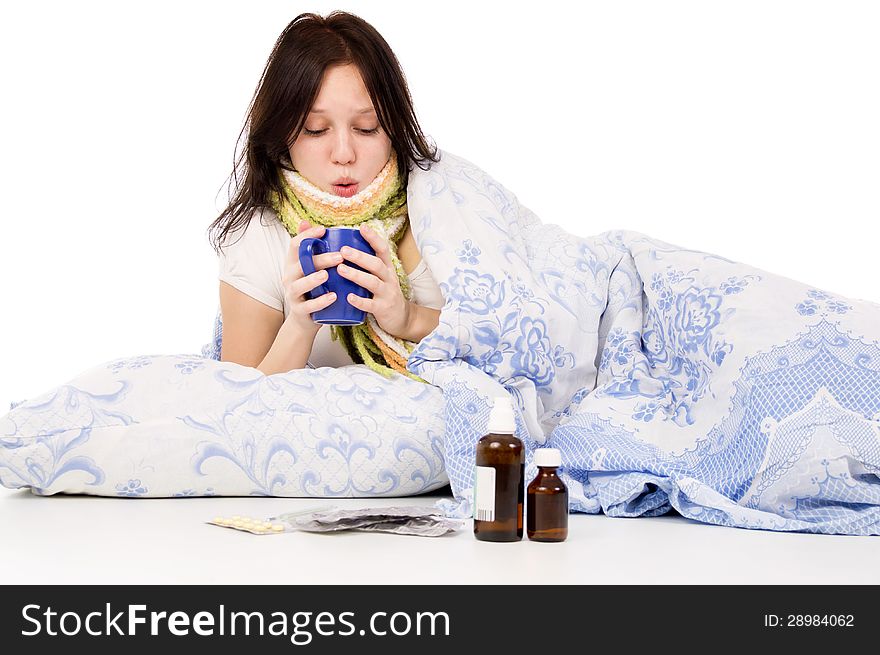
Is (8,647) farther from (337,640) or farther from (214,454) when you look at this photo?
(214,454)

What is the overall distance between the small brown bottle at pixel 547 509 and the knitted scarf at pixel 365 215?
0.62 metres

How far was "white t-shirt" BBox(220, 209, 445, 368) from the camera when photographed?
2.01m

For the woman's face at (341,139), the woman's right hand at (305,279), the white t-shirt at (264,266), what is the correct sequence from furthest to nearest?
the white t-shirt at (264,266) < the woman's face at (341,139) < the woman's right hand at (305,279)

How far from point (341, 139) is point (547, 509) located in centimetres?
87

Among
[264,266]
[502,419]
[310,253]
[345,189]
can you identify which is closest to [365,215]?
[345,189]

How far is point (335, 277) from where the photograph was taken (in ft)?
5.58

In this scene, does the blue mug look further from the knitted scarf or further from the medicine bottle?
the medicine bottle

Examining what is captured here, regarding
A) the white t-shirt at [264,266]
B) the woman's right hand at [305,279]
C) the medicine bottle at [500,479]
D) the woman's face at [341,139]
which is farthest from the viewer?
the white t-shirt at [264,266]

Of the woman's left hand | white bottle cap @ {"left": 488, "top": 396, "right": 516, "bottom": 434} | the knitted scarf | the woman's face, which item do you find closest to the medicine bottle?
white bottle cap @ {"left": 488, "top": 396, "right": 516, "bottom": 434}

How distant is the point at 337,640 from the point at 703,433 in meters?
0.83

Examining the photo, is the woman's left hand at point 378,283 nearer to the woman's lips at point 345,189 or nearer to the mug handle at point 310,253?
the mug handle at point 310,253

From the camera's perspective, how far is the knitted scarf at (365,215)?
193 cm

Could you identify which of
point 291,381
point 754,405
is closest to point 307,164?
point 291,381

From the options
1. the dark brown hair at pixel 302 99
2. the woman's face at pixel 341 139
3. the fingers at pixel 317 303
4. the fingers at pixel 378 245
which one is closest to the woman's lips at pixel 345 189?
the woman's face at pixel 341 139
